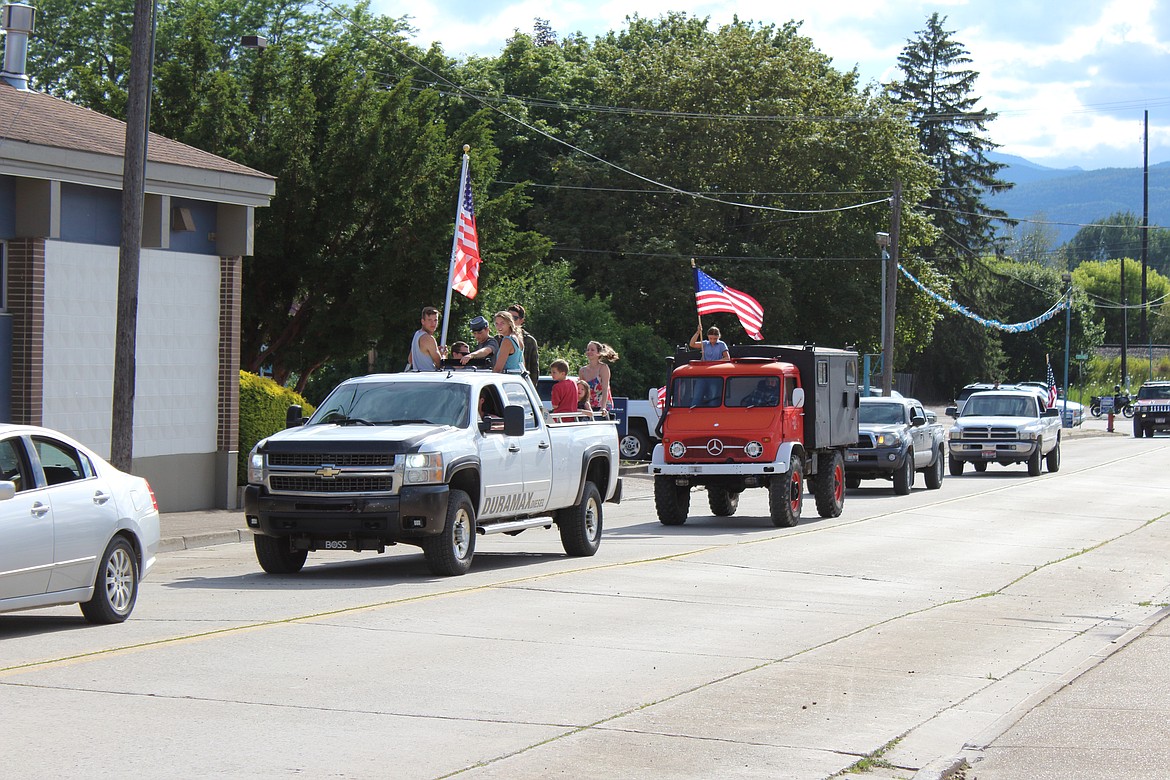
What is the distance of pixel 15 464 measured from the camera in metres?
10.6

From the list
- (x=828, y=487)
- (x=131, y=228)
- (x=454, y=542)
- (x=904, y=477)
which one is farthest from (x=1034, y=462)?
(x=454, y=542)

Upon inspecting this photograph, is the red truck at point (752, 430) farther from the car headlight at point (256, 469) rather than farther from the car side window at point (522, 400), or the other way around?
the car headlight at point (256, 469)

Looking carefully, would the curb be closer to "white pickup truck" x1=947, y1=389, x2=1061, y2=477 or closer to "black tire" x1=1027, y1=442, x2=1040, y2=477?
"white pickup truck" x1=947, y1=389, x2=1061, y2=477

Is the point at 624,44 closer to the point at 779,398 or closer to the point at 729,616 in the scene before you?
the point at 779,398

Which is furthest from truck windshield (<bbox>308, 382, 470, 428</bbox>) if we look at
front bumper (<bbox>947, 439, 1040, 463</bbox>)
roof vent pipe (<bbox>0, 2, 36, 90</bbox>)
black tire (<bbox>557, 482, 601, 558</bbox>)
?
front bumper (<bbox>947, 439, 1040, 463</bbox>)

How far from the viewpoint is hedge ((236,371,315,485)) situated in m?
23.6

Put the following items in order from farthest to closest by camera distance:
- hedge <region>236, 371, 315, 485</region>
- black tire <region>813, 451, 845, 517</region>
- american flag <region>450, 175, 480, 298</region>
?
american flag <region>450, 175, 480, 298</region>, hedge <region>236, 371, 315, 485</region>, black tire <region>813, 451, 845, 517</region>

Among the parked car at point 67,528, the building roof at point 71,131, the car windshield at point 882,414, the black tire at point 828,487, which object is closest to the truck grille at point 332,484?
the parked car at point 67,528

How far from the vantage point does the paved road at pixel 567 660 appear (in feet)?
24.0

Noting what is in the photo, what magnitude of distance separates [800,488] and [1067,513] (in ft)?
17.3

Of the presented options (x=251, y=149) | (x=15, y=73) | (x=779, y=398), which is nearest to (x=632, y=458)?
(x=251, y=149)

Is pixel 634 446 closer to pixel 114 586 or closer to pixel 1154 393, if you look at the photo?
pixel 114 586

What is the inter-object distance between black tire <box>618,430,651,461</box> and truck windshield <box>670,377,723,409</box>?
11.7 meters

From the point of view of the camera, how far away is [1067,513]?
2461 cm
